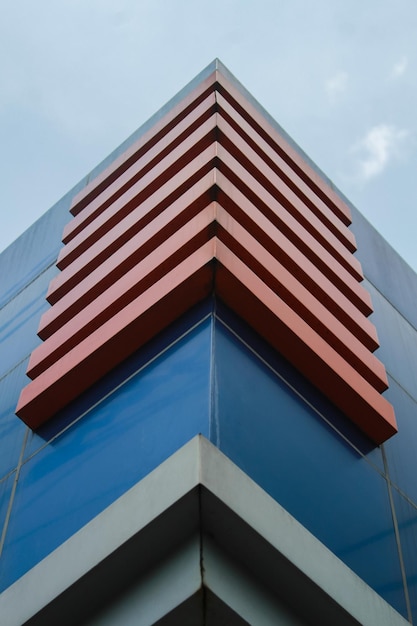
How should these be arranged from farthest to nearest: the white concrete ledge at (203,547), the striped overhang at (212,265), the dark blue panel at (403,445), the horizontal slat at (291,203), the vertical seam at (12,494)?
1. the horizontal slat at (291,203)
2. the dark blue panel at (403,445)
3. the striped overhang at (212,265)
4. the vertical seam at (12,494)
5. the white concrete ledge at (203,547)

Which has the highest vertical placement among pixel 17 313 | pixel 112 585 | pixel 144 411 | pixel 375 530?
pixel 17 313

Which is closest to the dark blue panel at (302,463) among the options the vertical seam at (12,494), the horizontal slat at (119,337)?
the horizontal slat at (119,337)

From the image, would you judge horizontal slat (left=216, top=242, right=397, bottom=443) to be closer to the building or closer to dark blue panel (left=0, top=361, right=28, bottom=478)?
the building

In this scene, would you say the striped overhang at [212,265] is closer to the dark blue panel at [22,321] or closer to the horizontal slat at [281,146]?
the horizontal slat at [281,146]

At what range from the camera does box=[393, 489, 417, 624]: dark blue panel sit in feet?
23.8

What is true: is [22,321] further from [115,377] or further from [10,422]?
[115,377]

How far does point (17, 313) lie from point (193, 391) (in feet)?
19.6

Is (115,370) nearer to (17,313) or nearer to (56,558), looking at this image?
(56,558)

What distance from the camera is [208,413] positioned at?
20.9 ft

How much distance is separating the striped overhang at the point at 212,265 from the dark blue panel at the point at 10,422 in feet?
1.28

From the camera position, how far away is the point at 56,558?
5.94 m

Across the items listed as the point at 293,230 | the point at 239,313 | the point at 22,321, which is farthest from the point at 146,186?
the point at 239,313

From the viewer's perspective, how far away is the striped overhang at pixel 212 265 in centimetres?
793

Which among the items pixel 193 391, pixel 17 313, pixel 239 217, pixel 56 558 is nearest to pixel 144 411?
pixel 193 391
